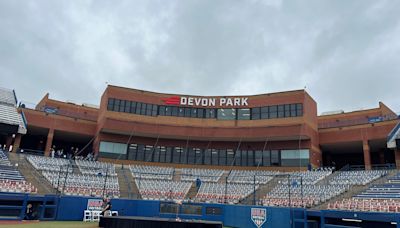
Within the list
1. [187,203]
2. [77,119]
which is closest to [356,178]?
[187,203]

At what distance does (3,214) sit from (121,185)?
11700 millimetres

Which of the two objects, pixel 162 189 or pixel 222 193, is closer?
pixel 222 193

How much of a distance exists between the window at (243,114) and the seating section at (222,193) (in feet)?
40.2

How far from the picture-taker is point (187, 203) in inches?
1040

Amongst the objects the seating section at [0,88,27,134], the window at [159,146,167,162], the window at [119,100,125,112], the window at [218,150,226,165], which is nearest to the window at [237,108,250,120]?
the window at [218,150,226,165]

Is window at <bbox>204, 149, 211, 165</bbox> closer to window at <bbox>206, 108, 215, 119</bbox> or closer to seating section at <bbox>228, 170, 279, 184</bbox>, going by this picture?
seating section at <bbox>228, 170, 279, 184</bbox>

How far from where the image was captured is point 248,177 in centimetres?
3506

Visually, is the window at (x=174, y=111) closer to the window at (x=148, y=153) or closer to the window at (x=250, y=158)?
the window at (x=148, y=153)

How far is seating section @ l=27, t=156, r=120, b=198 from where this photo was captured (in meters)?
26.0

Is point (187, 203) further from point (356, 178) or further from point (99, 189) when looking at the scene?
point (356, 178)

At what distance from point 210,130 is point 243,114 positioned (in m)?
5.42

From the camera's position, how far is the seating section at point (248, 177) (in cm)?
3362

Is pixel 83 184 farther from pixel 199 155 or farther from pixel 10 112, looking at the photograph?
pixel 10 112

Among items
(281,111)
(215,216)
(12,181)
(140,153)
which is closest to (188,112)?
(140,153)
